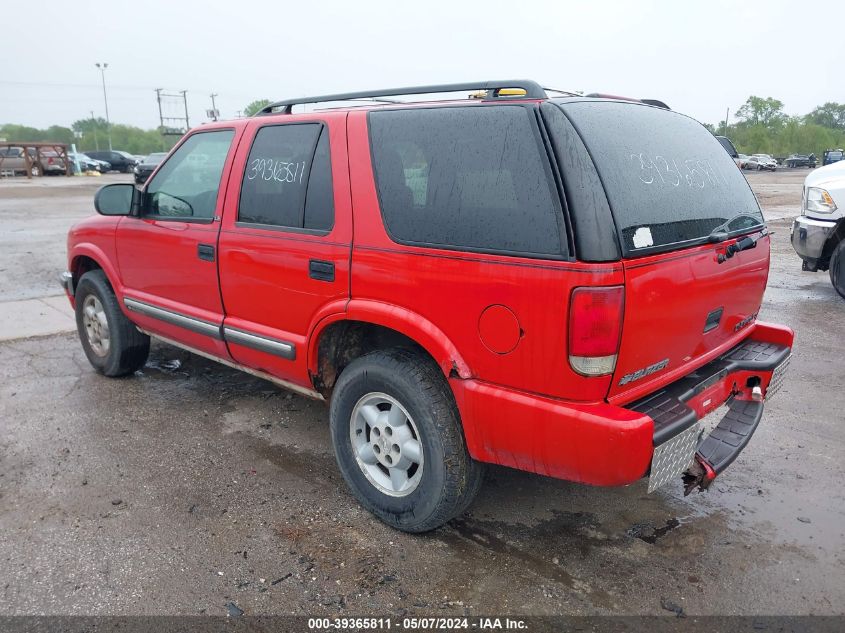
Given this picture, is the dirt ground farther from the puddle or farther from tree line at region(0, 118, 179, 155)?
tree line at region(0, 118, 179, 155)

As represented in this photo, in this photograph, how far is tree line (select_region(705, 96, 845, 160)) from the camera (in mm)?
83125

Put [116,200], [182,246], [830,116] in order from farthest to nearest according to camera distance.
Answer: [830,116]
[116,200]
[182,246]

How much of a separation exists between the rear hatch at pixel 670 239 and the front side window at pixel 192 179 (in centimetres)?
219

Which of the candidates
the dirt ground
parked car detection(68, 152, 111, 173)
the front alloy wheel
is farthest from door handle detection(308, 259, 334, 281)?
parked car detection(68, 152, 111, 173)

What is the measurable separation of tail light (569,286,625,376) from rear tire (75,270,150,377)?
3.70 m

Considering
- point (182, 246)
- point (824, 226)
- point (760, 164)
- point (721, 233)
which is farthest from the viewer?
point (760, 164)

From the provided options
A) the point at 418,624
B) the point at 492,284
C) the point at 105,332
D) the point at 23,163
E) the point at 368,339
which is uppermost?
the point at 23,163

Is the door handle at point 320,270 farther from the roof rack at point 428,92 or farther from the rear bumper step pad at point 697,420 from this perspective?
the rear bumper step pad at point 697,420

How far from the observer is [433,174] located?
108 inches

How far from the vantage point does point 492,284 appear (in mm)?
2473

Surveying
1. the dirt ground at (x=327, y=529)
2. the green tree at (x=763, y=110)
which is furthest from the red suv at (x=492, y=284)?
the green tree at (x=763, y=110)

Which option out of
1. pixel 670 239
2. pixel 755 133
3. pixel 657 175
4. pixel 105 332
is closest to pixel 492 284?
pixel 670 239

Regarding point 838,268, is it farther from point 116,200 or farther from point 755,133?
point 755,133

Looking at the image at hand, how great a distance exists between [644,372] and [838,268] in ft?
20.1
